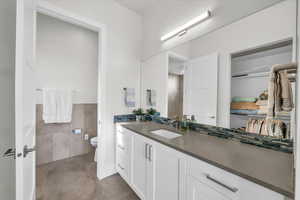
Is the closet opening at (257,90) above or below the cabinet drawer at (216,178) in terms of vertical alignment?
above

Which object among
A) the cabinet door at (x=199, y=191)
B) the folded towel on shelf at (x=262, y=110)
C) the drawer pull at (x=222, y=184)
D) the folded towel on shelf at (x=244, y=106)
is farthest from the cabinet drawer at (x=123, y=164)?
the folded towel on shelf at (x=262, y=110)

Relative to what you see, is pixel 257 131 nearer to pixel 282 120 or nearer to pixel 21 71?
pixel 282 120

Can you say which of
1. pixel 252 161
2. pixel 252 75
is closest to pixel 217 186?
pixel 252 161

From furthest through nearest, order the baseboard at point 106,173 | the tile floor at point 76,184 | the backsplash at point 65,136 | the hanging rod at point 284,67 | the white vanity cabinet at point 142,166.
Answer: the backsplash at point 65,136 → the baseboard at point 106,173 → the tile floor at point 76,184 → the white vanity cabinet at point 142,166 → the hanging rod at point 284,67

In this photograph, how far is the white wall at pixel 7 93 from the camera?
3.24 ft

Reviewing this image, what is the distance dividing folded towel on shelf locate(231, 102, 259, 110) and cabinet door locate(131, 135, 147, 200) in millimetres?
990

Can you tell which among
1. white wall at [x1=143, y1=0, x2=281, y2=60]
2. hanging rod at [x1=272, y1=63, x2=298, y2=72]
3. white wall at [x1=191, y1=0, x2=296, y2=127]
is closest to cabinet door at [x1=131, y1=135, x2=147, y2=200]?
white wall at [x1=191, y1=0, x2=296, y2=127]

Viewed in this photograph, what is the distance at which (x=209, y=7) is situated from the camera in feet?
4.42

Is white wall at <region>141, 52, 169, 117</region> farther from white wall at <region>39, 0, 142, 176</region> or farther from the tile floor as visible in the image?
the tile floor

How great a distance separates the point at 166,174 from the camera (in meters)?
1.10

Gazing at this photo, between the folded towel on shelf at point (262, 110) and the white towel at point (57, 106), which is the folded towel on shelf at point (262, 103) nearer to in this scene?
the folded towel on shelf at point (262, 110)

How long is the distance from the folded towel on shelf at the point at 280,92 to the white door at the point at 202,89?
0.59 m

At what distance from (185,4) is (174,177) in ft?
6.38

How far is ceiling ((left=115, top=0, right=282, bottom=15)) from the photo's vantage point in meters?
1.05
